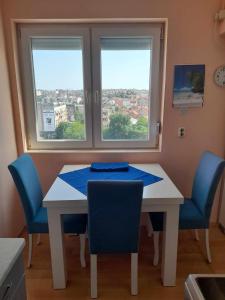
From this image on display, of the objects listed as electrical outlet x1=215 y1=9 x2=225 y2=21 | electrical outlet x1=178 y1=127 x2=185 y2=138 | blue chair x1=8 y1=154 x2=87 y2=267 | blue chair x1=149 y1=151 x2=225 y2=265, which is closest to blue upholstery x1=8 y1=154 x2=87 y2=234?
blue chair x1=8 y1=154 x2=87 y2=267

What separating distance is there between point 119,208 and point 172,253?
2.03ft

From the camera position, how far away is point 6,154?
2115 millimetres

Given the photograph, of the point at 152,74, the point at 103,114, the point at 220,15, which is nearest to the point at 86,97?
the point at 103,114

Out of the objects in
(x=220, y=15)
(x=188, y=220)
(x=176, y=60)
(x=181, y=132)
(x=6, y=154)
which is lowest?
(x=188, y=220)

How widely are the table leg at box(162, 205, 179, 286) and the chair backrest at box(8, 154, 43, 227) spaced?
1.05 m

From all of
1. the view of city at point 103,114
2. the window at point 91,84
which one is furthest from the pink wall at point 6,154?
the view of city at point 103,114

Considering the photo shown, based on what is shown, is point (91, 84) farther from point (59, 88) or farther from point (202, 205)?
point (202, 205)

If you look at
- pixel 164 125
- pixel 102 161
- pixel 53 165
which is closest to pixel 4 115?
pixel 53 165

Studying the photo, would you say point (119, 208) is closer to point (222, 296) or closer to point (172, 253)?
point (172, 253)

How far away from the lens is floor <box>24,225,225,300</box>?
169 cm

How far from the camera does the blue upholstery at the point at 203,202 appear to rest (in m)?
1.76

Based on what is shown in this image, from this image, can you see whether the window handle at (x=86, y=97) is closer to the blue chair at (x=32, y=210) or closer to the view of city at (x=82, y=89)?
the view of city at (x=82, y=89)

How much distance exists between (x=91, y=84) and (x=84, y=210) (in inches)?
51.2

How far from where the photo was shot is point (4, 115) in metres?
2.10
